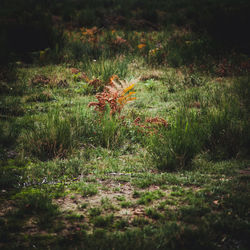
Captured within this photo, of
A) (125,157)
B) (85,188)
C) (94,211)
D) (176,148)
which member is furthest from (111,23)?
(94,211)

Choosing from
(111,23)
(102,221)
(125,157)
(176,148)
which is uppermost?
(111,23)

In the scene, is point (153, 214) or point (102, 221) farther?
point (153, 214)

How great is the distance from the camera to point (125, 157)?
451 centimetres

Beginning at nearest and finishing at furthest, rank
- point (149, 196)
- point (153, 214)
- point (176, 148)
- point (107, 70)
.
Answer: point (153, 214), point (149, 196), point (176, 148), point (107, 70)

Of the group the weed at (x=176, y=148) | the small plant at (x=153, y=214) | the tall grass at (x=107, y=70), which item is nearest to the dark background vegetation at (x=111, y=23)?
the tall grass at (x=107, y=70)

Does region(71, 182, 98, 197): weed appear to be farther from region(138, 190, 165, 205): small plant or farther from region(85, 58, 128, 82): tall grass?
region(85, 58, 128, 82): tall grass

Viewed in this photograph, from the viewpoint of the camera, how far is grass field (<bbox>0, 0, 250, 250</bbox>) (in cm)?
268

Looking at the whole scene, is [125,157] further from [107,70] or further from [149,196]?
[107,70]

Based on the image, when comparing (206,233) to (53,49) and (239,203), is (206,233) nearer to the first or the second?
(239,203)

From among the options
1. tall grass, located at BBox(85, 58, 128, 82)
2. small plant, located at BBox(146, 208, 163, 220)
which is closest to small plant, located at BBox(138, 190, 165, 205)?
small plant, located at BBox(146, 208, 163, 220)

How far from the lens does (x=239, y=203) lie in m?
3.00

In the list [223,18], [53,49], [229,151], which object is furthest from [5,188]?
[223,18]

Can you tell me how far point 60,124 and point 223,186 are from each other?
255cm

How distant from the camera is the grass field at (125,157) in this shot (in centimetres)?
268
